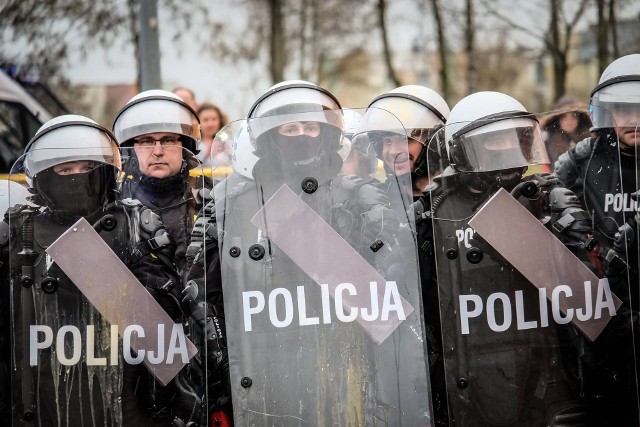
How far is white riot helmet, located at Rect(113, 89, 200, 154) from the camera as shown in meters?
4.54

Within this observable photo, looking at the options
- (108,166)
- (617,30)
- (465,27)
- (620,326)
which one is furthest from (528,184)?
(465,27)

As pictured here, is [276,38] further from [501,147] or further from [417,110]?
[501,147]

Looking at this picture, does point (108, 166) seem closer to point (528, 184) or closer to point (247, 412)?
point (247, 412)

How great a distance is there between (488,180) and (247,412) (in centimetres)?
122

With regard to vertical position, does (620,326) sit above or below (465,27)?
below

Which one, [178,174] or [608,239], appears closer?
[608,239]

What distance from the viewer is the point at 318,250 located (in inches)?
131

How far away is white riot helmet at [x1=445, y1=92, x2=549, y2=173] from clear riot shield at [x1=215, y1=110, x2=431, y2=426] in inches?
9.0

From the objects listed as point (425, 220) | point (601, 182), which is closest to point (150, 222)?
point (425, 220)

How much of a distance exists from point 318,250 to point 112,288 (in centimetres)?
78

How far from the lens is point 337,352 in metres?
3.31

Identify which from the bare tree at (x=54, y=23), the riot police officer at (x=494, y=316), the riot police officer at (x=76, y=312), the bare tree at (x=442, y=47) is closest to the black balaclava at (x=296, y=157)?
the riot police officer at (x=494, y=316)

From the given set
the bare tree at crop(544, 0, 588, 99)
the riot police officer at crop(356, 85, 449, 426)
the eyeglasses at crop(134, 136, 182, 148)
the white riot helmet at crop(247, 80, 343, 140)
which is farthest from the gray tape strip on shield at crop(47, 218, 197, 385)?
the bare tree at crop(544, 0, 588, 99)

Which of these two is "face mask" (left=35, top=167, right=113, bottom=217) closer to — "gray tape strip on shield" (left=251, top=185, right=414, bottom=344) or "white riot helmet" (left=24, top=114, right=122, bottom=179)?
"white riot helmet" (left=24, top=114, right=122, bottom=179)
